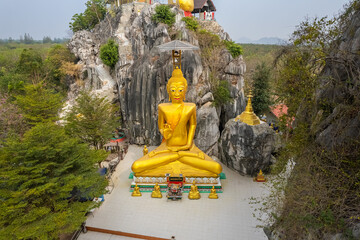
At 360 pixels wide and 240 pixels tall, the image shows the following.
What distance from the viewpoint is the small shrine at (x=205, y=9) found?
66.6 feet

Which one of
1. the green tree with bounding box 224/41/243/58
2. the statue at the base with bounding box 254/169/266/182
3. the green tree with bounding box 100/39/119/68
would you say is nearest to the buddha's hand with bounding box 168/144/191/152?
the statue at the base with bounding box 254/169/266/182

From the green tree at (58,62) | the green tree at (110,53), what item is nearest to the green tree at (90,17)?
the green tree at (58,62)

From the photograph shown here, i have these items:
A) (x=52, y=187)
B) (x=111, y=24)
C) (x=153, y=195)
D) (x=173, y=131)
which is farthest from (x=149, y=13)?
(x=52, y=187)

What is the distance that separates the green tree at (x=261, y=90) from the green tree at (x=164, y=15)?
322 inches

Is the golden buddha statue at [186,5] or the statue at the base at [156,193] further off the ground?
the golden buddha statue at [186,5]

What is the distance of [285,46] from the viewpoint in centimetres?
523

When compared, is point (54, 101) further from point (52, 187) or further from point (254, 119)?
point (254, 119)

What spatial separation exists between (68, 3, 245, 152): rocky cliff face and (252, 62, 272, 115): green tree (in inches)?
150

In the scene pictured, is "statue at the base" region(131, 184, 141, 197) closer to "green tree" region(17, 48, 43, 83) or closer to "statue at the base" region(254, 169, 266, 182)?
"statue at the base" region(254, 169, 266, 182)

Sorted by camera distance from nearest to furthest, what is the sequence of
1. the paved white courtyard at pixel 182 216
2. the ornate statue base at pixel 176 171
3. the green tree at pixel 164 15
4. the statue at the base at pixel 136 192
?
1. the paved white courtyard at pixel 182 216
2. the statue at the base at pixel 136 192
3. the ornate statue base at pixel 176 171
4. the green tree at pixel 164 15

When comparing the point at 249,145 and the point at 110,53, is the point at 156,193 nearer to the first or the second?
the point at 249,145

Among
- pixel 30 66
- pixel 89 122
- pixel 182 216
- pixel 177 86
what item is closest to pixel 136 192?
pixel 182 216

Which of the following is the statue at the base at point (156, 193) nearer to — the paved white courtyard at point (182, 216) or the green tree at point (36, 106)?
the paved white courtyard at point (182, 216)

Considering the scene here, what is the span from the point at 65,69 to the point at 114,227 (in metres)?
16.1
